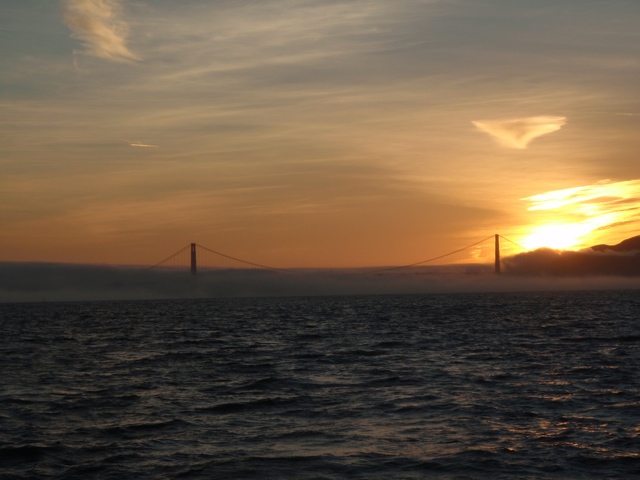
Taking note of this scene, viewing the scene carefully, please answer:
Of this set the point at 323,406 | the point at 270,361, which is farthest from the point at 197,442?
the point at 270,361

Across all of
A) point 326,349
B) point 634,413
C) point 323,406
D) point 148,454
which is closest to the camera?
point 148,454

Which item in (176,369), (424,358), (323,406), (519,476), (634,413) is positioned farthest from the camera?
(424,358)

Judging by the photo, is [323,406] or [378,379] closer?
[323,406]

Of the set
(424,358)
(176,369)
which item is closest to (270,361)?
(176,369)

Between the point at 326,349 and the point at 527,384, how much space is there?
1733 centimetres

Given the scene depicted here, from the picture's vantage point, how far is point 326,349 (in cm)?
4156

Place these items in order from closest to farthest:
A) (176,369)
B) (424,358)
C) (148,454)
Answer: (148,454) → (176,369) → (424,358)

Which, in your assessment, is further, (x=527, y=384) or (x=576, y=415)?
(x=527, y=384)

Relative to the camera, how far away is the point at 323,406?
21750 millimetres

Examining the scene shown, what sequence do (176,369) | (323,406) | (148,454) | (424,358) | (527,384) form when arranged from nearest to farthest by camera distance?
1. (148,454)
2. (323,406)
3. (527,384)
4. (176,369)
5. (424,358)

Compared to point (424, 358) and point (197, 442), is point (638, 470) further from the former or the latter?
point (424, 358)

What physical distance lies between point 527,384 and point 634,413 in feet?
19.8

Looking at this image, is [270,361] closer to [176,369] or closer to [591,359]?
[176,369]

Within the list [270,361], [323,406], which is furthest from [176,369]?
[323,406]
